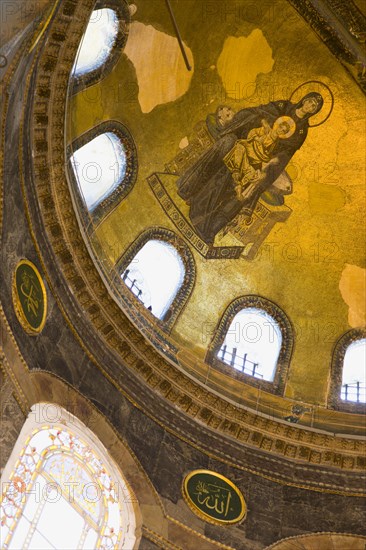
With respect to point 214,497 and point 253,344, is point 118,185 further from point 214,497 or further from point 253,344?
point 214,497

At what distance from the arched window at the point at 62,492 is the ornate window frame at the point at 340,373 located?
183 inches

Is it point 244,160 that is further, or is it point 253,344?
point 244,160

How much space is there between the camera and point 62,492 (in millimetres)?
11883

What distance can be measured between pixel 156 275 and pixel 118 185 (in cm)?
169

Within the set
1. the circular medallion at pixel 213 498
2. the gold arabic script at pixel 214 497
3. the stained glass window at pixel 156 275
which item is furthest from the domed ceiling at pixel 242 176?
the gold arabic script at pixel 214 497

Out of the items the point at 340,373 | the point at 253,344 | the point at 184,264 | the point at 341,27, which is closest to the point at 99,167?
the point at 184,264

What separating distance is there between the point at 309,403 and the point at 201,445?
A: 2.54m

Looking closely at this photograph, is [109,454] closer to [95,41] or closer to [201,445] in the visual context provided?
[201,445]

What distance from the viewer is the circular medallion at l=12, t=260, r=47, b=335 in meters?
12.3

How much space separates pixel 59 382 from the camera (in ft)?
41.8

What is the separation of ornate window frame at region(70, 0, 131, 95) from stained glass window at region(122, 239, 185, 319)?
119 inches

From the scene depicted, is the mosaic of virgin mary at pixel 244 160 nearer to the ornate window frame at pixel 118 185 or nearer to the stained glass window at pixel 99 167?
the ornate window frame at pixel 118 185

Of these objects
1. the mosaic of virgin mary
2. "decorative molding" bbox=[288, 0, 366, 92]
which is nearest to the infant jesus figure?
the mosaic of virgin mary

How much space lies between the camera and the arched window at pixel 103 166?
14906mm
